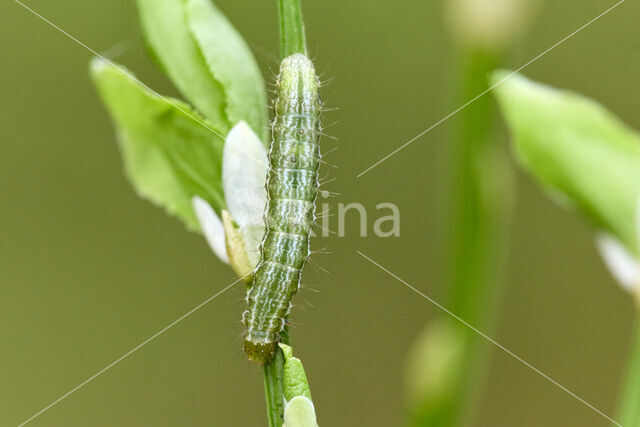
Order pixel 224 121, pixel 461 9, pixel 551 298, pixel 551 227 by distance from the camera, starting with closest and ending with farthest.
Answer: pixel 224 121, pixel 461 9, pixel 551 298, pixel 551 227

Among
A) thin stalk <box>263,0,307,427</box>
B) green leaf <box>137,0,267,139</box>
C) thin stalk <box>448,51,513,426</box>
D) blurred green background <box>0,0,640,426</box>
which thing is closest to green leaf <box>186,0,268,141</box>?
green leaf <box>137,0,267,139</box>

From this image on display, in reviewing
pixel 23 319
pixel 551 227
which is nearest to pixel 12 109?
pixel 23 319

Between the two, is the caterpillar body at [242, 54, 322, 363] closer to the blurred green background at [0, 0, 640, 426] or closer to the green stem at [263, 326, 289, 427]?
the green stem at [263, 326, 289, 427]

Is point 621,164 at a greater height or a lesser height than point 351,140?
lesser

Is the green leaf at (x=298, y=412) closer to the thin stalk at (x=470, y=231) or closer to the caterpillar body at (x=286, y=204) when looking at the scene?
the caterpillar body at (x=286, y=204)

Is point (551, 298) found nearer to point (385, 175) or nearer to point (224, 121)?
point (385, 175)

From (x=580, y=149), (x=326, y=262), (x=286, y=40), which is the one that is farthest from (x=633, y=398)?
(x=326, y=262)
